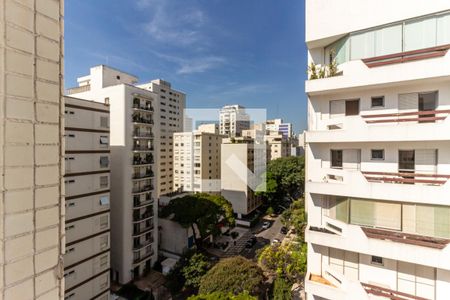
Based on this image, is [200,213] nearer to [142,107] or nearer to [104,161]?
[104,161]

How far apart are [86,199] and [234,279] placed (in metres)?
10.7

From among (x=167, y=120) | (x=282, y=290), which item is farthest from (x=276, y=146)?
(x=282, y=290)

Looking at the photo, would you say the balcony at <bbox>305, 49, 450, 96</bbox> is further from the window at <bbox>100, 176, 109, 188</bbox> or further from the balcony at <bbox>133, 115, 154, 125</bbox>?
the balcony at <bbox>133, 115, 154, 125</bbox>

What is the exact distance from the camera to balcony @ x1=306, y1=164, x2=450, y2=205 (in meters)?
5.70

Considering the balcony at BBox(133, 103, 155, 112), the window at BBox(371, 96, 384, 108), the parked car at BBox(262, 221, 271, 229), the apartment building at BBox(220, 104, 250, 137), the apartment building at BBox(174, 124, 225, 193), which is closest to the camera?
the window at BBox(371, 96, 384, 108)

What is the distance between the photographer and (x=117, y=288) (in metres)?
16.9

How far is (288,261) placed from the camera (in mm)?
14164

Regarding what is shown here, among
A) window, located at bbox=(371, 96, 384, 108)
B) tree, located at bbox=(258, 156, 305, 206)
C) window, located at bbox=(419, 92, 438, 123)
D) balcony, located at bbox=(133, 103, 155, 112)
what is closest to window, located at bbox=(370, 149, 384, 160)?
window, located at bbox=(419, 92, 438, 123)

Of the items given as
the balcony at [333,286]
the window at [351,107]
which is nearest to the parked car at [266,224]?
the balcony at [333,286]

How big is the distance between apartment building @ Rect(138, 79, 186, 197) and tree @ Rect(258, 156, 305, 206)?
56.4 ft

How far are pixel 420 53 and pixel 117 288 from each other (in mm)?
22408

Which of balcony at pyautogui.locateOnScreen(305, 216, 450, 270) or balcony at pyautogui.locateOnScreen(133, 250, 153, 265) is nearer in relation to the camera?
balcony at pyautogui.locateOnScreen(305, 216, 450, 270)

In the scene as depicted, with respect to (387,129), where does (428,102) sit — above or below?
above

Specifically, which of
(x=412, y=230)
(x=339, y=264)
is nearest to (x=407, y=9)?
(x=412, y=230)
